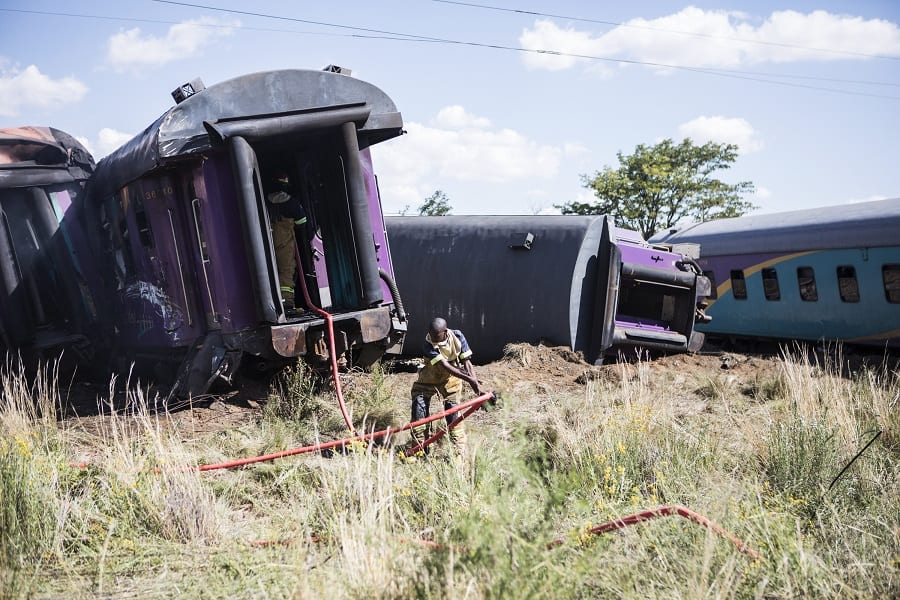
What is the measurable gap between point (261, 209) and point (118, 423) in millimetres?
2472

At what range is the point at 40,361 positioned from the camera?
8.84 meters

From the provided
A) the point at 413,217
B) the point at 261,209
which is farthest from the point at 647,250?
the point at 261,209

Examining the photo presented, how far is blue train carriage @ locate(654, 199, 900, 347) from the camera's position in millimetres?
12547

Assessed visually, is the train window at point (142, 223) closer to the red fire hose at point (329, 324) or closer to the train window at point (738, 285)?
the red fire hose at point (329, 324)

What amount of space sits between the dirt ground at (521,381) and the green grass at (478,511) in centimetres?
48

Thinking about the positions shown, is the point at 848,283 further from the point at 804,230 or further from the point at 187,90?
the point at 187,90

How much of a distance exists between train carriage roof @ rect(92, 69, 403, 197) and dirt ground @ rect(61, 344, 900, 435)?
8.04ft

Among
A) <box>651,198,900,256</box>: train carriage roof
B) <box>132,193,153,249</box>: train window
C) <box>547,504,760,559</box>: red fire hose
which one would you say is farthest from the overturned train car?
<box>547,504,760,559</box>: red fire hose

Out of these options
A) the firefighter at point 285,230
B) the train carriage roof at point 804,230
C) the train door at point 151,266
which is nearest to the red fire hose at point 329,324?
the firefighter at point 285,230

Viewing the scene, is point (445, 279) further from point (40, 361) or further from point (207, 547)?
point (207, 547)

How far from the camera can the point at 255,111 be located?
23.8 feet

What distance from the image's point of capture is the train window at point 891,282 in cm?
1227

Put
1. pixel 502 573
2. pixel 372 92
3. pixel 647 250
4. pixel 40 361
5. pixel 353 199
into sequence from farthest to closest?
1. pixel 647 250
2. pixel 40 361
3. pixel 372 92
4. pixel 353 199
5. pixel 502 573

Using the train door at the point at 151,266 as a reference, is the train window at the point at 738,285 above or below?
below
